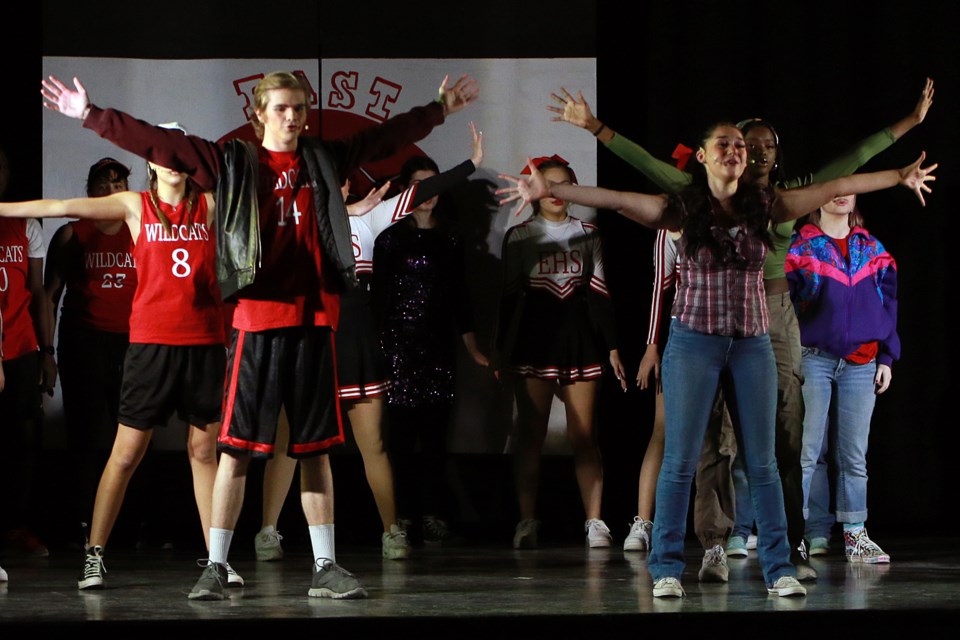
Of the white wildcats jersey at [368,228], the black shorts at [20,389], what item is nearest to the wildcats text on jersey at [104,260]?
the black shorts at [20,389]

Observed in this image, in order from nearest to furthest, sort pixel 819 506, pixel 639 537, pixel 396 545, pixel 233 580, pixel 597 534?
1. pixel 233 580
2. pixel 396 545
3. pixel 819 506
4. pixel 639 537
5. pixel 597 534

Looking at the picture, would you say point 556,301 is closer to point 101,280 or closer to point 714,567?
point 714,567

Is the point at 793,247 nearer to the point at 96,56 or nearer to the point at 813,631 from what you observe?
the point at 813,631

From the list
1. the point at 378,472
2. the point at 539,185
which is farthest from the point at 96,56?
the point at 539,185

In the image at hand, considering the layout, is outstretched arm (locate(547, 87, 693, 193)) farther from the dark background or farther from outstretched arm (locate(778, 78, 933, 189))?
the dark background

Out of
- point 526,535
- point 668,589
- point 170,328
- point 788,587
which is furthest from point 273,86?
point 526,535

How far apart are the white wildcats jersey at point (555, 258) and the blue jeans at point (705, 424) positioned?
168 cm

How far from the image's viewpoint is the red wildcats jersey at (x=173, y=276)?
159 inches

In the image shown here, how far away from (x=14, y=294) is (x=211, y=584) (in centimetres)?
193

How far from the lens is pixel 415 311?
209 inches

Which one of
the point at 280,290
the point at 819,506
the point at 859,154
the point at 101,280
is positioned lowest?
the point at 819,506

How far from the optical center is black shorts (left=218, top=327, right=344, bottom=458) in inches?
141

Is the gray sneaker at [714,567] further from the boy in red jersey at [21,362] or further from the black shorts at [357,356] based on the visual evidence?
the boy in red jersey at [21,362]

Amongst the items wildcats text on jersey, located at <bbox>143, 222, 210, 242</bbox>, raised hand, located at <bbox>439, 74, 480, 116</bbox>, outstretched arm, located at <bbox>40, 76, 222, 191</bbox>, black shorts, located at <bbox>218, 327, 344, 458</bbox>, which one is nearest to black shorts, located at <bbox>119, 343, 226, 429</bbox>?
wildcats text on jersey, located at <bbox>143, 222, 210, 242</bbox>
